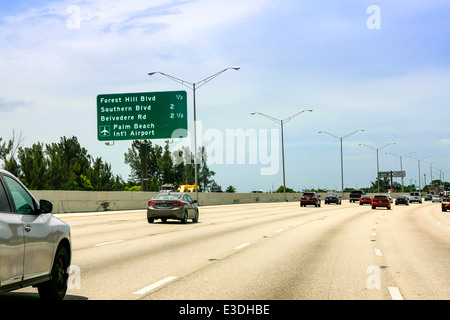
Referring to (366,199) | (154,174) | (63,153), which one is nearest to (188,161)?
(154,174)

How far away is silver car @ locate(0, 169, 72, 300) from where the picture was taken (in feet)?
22.8

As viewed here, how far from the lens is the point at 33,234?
301 inches

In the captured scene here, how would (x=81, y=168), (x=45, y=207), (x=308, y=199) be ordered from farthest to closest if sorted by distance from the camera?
1. (x=81, y=168)
2. (x=308, y=199)
3. (x=45, y=207)

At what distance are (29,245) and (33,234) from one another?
0.20 metres

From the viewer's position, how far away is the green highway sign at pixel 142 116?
5309cm

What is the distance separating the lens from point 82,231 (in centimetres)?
2312

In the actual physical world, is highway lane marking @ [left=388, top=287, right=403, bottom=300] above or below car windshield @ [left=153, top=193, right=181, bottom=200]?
below

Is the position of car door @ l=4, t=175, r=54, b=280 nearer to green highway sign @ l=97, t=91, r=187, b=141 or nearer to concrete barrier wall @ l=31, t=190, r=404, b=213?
concrete barrier wall @ l=31, t=190, r=404, b=213

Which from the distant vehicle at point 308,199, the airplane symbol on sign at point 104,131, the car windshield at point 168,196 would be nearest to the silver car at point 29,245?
the car windshield at point 168,196

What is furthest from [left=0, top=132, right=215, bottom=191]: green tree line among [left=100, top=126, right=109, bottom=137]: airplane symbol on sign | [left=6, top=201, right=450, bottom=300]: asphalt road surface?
[left=6, top=201, right=450, bottom=300]: asphalt road surface

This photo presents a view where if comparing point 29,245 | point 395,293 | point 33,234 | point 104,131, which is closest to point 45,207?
point 33,234

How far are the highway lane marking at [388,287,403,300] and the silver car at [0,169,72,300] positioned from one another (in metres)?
4.53

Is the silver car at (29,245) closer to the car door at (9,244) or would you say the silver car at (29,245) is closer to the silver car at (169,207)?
the car door at (9,244)

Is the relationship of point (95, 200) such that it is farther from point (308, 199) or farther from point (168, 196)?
point (308, 199)
